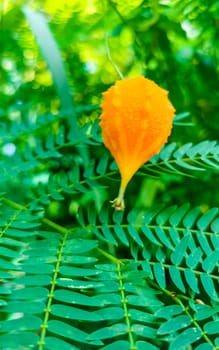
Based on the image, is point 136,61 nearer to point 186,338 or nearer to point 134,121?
point 134,121

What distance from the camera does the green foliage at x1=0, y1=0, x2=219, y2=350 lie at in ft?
1.61

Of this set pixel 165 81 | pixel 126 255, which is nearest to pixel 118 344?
pixel 126 255

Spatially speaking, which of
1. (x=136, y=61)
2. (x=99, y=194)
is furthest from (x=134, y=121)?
(x=136, y=61)

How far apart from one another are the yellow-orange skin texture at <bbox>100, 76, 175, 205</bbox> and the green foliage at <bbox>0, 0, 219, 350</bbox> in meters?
0.05

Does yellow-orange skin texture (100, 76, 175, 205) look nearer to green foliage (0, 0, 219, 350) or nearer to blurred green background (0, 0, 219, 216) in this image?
green foliage (0, 0, 219, 350)

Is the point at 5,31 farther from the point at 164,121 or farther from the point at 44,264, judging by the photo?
the point at 44,264

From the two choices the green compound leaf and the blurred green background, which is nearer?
the green compound leaf

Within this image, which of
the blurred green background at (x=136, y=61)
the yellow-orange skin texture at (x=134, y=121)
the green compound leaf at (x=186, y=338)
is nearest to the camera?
the green compound leaf at (x=186, y=338)

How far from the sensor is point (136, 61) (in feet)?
3.37

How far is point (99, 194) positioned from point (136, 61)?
300 millimetres

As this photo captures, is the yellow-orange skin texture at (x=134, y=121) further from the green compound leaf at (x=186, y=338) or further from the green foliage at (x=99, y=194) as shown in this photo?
the green compound leaf at (x=186, y=338)

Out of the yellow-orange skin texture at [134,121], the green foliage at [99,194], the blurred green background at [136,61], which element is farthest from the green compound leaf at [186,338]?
the blurred green background at [136,61]

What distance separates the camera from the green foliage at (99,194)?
49cm

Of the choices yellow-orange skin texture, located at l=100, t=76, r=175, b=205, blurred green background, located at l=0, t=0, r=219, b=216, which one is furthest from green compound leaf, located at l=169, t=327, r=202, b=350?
blurred green background, located at l=0, t=0, r=219, b=216
